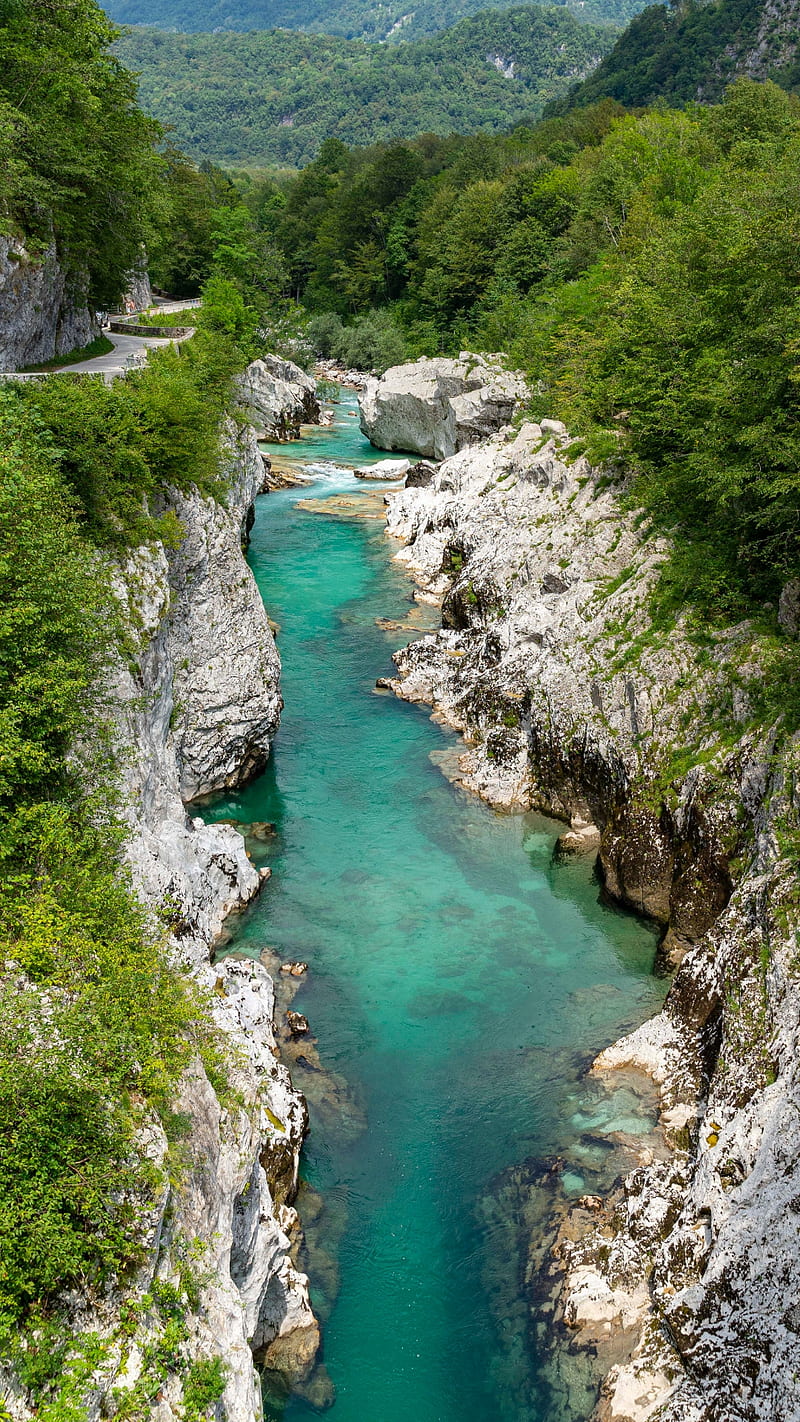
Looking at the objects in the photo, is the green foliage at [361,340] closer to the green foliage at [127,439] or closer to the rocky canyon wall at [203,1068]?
the rocky canyon wall at [203,1068]

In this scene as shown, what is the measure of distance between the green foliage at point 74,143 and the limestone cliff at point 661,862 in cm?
1481

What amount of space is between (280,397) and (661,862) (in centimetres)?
4587

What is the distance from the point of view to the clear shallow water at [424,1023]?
12.1m

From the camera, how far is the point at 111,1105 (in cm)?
843

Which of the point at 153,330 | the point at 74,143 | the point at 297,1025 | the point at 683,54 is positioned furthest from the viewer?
the point at 683,54

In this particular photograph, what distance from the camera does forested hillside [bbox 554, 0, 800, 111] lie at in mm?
91000

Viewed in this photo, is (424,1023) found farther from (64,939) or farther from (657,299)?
(657,299)

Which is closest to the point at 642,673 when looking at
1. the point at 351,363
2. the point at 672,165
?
the point at 672,165

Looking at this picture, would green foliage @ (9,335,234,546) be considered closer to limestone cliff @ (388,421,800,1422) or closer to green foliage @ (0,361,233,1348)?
green foliage @ (0,361,233,1348)

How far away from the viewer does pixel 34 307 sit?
22828 millimetres

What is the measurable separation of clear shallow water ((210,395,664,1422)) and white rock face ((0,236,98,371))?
11.6m

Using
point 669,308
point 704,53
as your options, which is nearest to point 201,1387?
point 669,308

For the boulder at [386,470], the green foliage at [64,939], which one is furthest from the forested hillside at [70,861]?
the boulder at [386,470]

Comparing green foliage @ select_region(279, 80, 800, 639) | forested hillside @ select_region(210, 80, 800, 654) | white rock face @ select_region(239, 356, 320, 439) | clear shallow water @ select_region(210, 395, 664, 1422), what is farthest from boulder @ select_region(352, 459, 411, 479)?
clear shallow water @ select_region(210, 395, 664, 1422)
